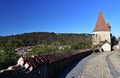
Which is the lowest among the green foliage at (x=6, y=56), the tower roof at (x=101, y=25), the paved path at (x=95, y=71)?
the paved path at (x=95, y=71)

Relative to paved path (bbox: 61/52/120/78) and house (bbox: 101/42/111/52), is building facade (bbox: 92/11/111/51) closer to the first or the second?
house (bbox: 101/42/111/52)

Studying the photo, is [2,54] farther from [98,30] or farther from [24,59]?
[98,30]

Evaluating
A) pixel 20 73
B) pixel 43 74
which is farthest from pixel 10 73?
pixel 43 74

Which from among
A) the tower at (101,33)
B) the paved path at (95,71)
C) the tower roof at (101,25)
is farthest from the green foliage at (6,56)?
the tower roof at (101,25)

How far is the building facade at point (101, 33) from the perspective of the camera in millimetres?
117519

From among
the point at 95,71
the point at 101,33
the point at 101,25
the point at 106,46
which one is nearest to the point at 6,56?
the point at 95,71

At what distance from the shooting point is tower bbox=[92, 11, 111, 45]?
117812 millimetres

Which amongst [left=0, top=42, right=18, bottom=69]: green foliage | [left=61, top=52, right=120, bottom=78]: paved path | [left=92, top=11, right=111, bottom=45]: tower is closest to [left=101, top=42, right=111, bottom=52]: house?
[left=92, top=11, right=111, bottom=45]: tower

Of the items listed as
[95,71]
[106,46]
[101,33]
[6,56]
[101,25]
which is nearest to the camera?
[6,56]

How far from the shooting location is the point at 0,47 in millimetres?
13117

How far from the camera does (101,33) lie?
405 feet

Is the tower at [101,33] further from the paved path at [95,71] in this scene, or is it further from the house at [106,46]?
the paved path at [95,71]

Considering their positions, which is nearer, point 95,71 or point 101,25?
point 95,71

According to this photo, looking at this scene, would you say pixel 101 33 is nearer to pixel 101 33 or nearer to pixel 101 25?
pixel 101 33
